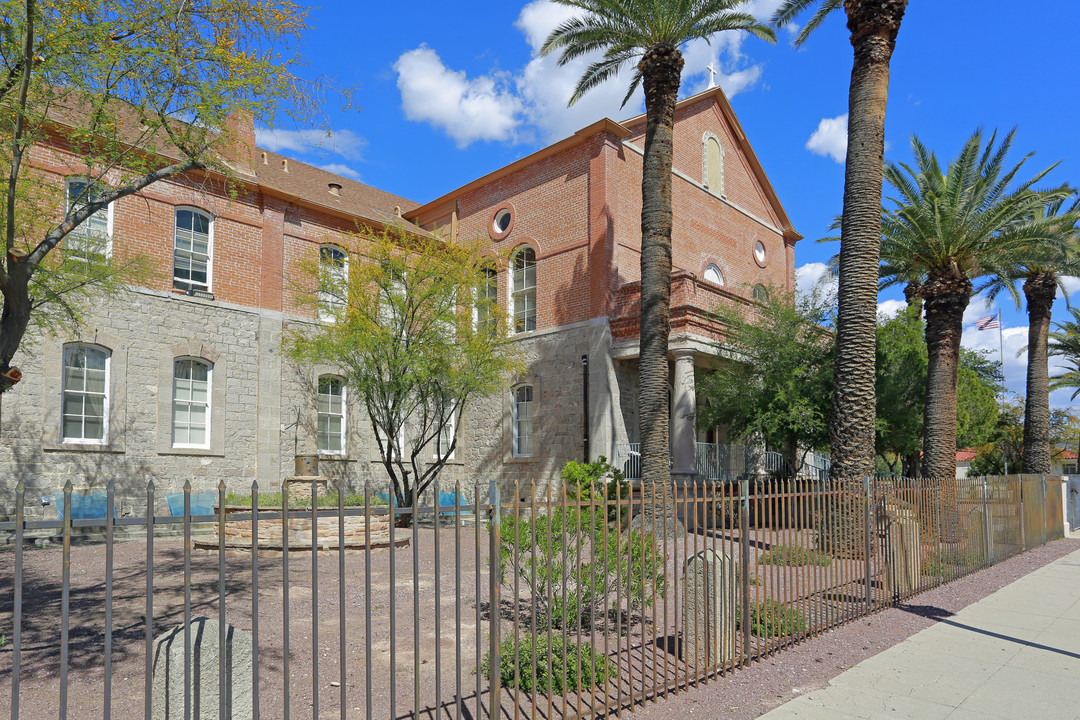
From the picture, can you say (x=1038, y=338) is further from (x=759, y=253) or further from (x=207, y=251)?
(x=207, y=251)

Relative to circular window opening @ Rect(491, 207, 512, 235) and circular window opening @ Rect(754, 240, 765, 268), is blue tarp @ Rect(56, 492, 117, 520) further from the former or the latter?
circular window opening @ Rect(754, 240, 765, 268)

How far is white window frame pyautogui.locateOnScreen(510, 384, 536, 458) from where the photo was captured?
22.5 metres

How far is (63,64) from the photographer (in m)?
7.57

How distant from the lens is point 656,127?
1616cm

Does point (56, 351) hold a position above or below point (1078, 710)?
above

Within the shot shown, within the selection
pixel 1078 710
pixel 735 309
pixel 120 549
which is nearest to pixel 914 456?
pixel 735 309

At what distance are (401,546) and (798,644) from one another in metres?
8.69

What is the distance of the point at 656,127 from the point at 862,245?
16.9 ft

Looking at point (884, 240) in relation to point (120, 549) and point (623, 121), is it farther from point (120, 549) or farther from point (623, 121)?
point (120, 549)

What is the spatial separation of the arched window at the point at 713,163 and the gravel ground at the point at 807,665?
17.6m

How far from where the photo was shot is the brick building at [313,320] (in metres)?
16.7

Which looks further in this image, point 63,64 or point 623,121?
point 623,121

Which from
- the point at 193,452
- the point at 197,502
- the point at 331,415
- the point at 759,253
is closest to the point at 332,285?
the point at 331,415

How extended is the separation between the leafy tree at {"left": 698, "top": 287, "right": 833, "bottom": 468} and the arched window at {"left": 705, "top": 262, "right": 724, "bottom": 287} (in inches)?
143
